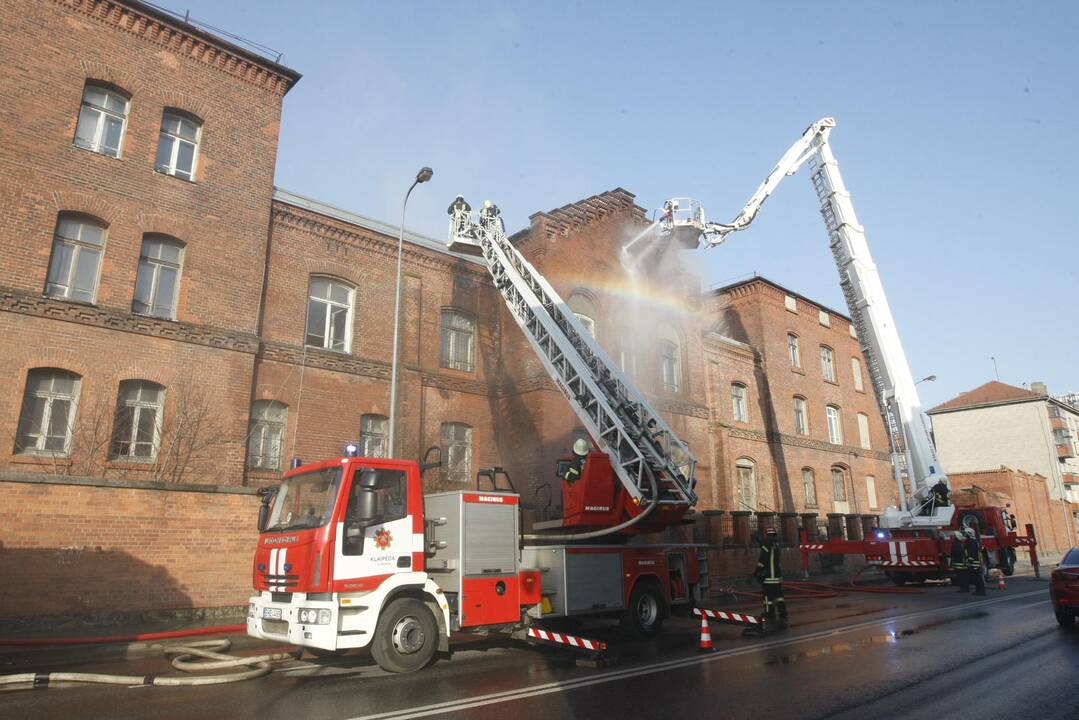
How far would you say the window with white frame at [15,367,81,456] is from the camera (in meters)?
12.5

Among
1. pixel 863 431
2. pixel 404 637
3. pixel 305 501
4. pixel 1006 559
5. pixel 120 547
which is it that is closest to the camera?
pixel 404 637

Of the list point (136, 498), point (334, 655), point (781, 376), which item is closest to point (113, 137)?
point (136, 498)

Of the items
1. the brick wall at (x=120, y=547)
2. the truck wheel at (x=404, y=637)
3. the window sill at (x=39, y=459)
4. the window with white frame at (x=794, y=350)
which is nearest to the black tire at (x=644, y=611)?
the truck wheel at (x=404, y=637)

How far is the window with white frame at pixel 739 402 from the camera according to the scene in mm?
27562

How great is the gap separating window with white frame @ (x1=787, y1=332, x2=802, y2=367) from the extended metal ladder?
1886cm

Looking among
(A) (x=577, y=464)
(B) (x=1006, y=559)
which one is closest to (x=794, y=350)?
(B) (x=1006, y=559)

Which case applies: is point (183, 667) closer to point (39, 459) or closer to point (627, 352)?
point (39, 459)

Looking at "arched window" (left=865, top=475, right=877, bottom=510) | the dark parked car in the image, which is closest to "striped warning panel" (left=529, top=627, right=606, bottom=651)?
the dark parked car

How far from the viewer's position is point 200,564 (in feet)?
39.0

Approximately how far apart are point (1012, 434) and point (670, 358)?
46.7m

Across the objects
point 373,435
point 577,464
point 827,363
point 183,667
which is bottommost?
point 183,667

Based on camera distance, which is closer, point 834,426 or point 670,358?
point 670,358

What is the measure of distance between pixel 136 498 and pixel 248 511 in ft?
6.17

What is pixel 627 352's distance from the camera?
71.8ft
